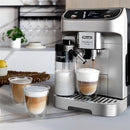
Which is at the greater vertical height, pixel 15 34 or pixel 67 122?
pixel 15 34

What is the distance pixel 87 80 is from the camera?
0.91 metres

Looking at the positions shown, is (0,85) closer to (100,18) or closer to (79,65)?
(79,65)

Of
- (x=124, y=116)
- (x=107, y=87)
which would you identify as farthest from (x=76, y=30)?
(x=124, y=116)

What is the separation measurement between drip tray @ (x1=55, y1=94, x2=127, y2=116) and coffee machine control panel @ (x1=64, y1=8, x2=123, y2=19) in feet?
1.06

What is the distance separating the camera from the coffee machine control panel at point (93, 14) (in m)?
0.92

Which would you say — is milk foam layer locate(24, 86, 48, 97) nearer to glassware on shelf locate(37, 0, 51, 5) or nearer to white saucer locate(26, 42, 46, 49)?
white saucer locate(26, 42, 46, 49)

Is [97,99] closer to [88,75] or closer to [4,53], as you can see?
[88,75]

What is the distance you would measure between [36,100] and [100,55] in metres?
0.33

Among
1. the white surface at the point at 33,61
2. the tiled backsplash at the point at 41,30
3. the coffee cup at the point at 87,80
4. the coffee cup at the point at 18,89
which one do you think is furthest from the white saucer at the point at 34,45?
the coffee cup at the point at 87,80

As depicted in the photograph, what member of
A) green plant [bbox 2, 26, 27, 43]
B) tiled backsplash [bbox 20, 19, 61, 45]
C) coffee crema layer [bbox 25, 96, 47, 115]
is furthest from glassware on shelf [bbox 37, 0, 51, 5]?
coffee crema layer [bbox 25, 96, 47, 115]

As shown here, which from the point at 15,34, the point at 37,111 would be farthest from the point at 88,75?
the point at 15,34

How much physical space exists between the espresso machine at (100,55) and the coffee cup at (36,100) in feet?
0.40

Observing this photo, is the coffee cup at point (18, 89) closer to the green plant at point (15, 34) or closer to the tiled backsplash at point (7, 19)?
the green plant at point (15, 34)

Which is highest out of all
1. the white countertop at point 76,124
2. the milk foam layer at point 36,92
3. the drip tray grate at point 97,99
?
the milk foam layer at point 36,92
